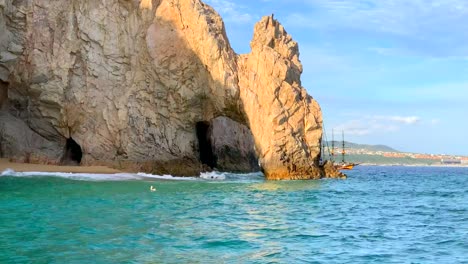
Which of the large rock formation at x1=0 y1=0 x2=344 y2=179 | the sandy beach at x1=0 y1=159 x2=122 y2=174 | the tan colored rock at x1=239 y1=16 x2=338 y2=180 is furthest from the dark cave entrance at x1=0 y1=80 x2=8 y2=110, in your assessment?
the tan colored rock at x1=239 y1=16 x2=338 y2=180

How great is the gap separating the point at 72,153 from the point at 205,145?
12.6 metres

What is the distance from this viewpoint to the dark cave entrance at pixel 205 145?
159 feet

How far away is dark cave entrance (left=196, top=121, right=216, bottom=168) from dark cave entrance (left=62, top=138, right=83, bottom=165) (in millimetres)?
10777

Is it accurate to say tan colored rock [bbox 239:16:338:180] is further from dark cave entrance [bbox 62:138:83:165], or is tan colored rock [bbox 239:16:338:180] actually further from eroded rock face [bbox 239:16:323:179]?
dark cave entrance [bbox 62:138:83:165]

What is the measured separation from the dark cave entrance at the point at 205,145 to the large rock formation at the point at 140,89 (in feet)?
9.34

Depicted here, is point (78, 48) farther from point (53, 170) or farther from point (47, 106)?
point (53, 170)

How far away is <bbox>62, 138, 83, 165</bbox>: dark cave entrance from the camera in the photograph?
45069mm

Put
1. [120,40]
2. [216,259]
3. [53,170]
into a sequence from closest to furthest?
[216,259]
[53,170]
[120,40]

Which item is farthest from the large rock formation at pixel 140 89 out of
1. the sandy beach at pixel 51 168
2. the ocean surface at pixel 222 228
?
the ocean surface at pixel 222 228

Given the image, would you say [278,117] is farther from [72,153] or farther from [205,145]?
[72,153]

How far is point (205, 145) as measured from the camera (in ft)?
169

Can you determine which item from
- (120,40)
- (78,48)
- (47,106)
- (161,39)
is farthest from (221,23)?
(47,106)

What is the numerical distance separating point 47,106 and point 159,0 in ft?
42.9

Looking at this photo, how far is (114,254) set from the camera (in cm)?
1156
